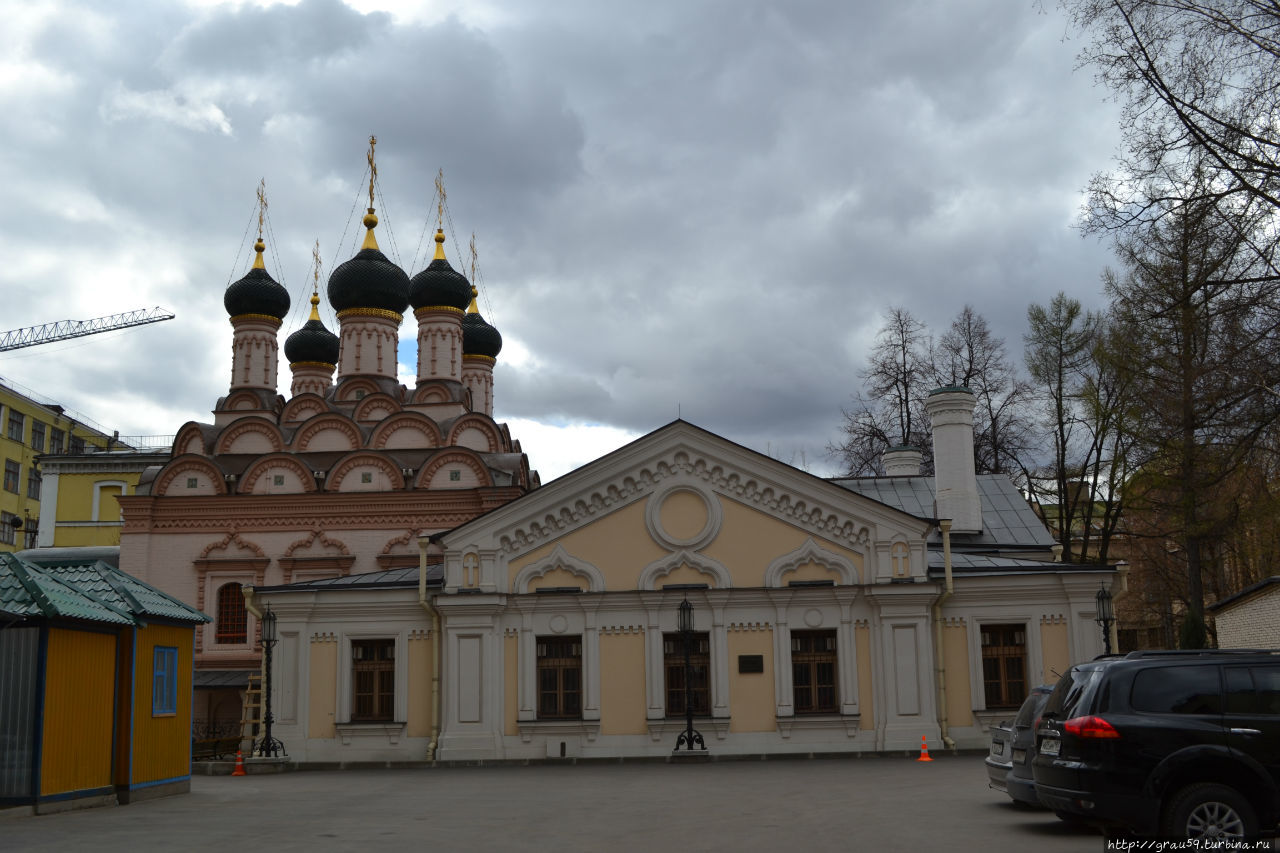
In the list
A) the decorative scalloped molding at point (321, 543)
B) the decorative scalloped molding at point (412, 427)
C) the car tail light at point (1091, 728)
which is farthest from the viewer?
the decorative scalloped molding at point (412, 427)

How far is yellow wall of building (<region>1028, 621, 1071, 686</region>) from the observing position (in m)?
21.4

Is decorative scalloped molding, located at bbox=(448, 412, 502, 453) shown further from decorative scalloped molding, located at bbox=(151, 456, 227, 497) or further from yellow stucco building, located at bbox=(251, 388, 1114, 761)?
yellow stucco building, located at bbox=(251, 388, 1114, 761)

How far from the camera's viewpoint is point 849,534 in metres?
22.1

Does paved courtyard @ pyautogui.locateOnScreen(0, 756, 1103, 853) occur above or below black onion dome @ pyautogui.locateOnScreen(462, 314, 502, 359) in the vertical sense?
below

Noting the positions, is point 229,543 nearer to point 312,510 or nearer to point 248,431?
point 312,510

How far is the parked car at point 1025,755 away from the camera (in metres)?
11.3

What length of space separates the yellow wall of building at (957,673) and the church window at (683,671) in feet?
13.9

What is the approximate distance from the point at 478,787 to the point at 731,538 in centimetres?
737

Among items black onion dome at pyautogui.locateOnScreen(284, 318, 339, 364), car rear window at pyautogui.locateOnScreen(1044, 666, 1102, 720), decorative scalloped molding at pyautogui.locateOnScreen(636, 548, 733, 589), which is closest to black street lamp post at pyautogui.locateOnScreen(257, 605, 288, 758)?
decorative scalloped molding at pyautogui.locateOnScreen(636, 548, 733, 589)

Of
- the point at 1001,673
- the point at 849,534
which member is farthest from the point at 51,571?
the point at 1001,673

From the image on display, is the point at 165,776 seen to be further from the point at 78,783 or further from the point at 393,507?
the point at 393,507

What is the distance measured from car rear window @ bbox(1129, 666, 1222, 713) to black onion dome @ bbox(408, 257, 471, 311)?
111ft

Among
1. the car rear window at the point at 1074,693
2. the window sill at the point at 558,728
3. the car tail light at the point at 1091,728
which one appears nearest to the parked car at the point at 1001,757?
the car rear window at the point at 1074,693

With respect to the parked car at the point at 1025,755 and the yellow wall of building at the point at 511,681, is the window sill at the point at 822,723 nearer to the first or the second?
the yellow wall of building at the point at 511,681
